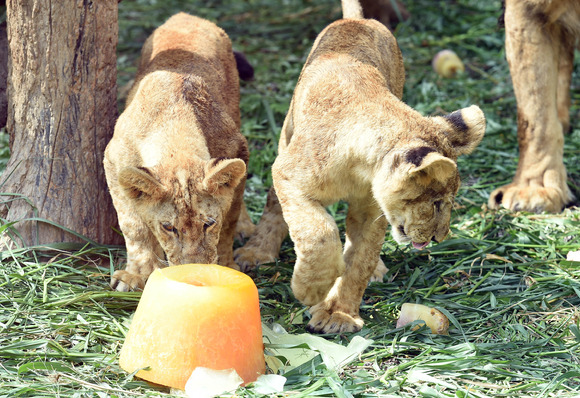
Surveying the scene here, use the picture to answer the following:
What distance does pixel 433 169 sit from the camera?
4.18 metres

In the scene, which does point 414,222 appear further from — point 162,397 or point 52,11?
point 52,11

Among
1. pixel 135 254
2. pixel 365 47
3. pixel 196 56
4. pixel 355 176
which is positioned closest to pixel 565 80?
pixel 365 47

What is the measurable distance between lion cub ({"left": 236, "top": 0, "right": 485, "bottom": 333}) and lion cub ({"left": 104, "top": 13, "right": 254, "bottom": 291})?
1.68 ft

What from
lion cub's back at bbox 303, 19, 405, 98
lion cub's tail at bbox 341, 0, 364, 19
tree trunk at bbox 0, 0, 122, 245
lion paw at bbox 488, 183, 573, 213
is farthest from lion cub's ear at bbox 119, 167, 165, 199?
lion paw at bbox 488, 183, 573, 213

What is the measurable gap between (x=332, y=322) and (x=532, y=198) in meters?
2.63

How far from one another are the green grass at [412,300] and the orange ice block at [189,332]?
0.13 metres

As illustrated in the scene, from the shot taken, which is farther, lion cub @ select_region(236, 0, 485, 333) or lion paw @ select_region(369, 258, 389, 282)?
lion paw @ select_region(369, 258, 389, 282)

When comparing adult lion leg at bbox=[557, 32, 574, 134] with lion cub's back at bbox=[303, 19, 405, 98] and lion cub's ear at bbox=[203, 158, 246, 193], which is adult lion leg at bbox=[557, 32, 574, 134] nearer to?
lion cub's back at bbox=[303, 19, 405, 98]

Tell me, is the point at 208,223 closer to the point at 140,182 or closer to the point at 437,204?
the point at 140,182

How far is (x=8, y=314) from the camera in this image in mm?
4562

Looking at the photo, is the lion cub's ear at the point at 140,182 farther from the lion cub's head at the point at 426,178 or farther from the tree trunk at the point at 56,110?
the lion cub's head at the point at 426,178

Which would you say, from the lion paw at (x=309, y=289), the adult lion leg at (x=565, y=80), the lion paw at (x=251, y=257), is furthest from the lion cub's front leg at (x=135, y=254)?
the adult lion leg at (x=565, y=80)

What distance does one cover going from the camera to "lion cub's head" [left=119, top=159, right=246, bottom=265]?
4.70 meters

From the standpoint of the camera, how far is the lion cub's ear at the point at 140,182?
461 centimetres
